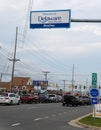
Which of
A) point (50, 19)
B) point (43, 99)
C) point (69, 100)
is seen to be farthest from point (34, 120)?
point (43, 99)

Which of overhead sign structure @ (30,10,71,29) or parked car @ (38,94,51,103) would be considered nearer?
overhead sign structure @ (30,10,71,29)

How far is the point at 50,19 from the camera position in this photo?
23.9m

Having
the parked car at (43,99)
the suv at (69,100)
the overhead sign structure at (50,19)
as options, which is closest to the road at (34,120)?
the overhead sign structure at (50,19)

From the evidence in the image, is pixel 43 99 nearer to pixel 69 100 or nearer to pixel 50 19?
pixel 69 100

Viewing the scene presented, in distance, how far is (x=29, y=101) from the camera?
215ft

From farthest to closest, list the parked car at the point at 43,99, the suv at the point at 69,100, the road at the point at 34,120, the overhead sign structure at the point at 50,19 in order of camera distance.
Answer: the parked car at the point at 43,99 < the suv at the point at 69,100 < the overhead sign structure at the point at 50,19 < the road at the point at 34,120

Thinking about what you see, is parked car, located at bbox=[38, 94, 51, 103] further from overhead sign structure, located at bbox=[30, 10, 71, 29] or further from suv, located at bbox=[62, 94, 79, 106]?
overhead sign structure, located at bbox=[30, 10, 71, 29]

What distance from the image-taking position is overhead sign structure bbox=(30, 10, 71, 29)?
23.6 m

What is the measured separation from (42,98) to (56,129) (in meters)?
56.5

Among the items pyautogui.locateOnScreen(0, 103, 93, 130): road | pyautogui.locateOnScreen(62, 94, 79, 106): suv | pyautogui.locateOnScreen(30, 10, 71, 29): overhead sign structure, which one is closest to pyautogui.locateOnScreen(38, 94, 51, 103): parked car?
pyautogui.locateOnScreen(62, 94, 79, 106): suv

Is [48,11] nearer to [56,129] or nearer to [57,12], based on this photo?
[57,12]

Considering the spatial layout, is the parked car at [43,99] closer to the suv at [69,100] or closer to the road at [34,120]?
the suv at [69,100]

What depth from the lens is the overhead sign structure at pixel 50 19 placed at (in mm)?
23594

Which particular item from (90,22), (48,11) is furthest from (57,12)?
(90,22)
